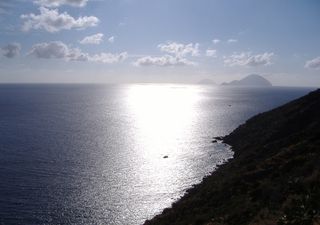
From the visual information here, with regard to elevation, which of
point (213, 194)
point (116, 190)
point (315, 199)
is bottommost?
point (116, 190)

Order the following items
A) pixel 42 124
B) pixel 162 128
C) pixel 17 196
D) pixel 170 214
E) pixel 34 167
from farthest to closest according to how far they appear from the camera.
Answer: pixel 162 128, pixel 42 124, pixel 34 167, pixel 17 196, pixel 170 214

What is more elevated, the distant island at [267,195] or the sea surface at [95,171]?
the distant island at [267,195]

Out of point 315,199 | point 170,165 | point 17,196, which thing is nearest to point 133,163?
point 170,165

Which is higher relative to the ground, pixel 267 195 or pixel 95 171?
pixel 267 195

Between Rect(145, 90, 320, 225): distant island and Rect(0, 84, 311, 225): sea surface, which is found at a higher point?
Rect(145, 90, 320, 225): distant island

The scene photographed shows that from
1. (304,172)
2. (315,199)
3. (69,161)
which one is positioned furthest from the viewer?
(69,161)

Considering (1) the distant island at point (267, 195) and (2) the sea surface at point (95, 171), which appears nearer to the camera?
(1) the distant island at point (267, 195)

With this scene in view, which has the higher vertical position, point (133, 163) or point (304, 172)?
point (304, 172)

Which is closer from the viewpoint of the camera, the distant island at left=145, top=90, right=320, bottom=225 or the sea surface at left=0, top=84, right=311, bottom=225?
the distant island at left=145, top=90, right=320, bottom=225

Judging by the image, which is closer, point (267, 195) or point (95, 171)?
point (267, 195)

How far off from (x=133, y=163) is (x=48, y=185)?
3187cm

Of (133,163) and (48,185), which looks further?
(133,163)

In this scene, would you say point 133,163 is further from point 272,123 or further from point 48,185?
point 272,123

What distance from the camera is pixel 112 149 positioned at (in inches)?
5069
